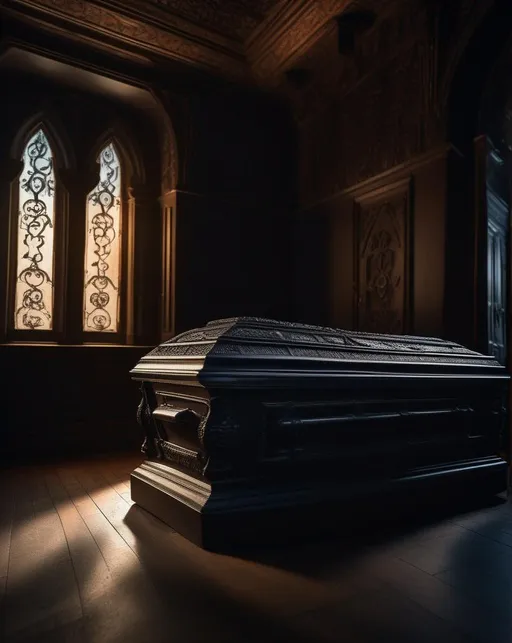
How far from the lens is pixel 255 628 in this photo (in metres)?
1.38

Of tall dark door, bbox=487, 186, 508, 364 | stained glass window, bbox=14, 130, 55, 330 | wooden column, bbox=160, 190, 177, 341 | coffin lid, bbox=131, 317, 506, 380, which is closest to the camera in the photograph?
coffin lid, bbox=131, 317, 506, 380

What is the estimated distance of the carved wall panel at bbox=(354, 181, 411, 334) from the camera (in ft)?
13.5

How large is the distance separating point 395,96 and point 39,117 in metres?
3.11

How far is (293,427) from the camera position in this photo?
2182 millimetres

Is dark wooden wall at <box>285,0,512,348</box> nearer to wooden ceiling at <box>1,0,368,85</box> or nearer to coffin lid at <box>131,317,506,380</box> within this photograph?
wooden ceiling at <box>1,0,368,85</box>

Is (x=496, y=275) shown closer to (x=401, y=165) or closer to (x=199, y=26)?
(x=401, y=165)

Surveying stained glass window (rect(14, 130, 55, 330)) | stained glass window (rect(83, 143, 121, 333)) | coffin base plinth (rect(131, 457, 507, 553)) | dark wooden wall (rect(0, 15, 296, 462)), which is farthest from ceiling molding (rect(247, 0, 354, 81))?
coffin base plinth (rect(131, 457, 507, 553))

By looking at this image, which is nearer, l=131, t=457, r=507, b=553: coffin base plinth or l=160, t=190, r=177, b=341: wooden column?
l=131, t=457, r=507, b=553: coffin base plinth

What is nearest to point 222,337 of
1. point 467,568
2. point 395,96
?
point 467,568

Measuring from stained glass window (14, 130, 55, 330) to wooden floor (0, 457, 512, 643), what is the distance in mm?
2551

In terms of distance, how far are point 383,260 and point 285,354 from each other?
2.36m

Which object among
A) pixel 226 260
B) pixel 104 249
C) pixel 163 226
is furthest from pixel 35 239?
pixel 226 260

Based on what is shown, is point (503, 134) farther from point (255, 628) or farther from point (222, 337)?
point (255, 628)

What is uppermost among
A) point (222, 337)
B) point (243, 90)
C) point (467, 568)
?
point (243, 90)
